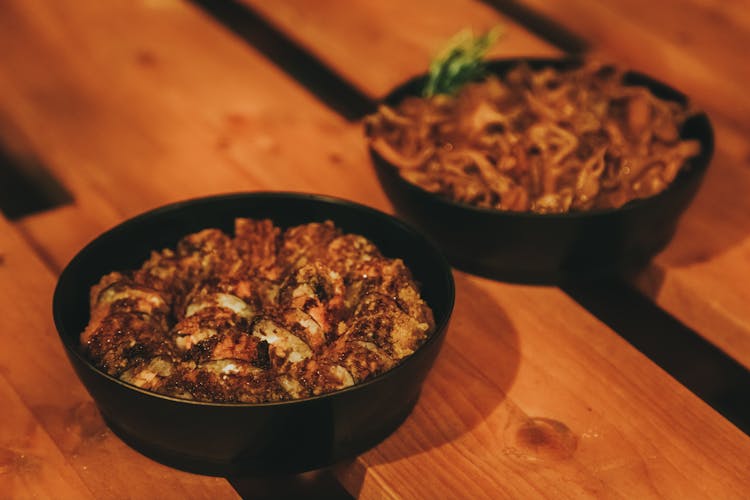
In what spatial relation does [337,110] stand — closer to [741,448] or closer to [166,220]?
[166,220]

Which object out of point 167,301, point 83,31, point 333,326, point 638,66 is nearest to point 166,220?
point 167,301

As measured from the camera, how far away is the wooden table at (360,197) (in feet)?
3.50

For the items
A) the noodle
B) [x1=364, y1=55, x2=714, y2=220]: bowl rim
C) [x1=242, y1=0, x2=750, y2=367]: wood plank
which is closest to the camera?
[x1=364, y1=55, x2=714, y2=220]: bowl rim

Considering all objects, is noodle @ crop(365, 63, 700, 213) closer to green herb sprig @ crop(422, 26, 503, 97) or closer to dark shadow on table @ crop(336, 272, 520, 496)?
green herb sprig @ crop(422, 26, 503, 97)

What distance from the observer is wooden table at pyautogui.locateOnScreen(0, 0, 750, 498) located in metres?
1.07

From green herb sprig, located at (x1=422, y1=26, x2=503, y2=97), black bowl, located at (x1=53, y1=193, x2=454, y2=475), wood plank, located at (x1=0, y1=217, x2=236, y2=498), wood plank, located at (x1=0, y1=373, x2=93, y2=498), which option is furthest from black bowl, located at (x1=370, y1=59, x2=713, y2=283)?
wood plank, located at (x1=0, y1=373, x2=93, y2=498)

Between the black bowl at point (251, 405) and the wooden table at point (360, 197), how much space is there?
5cm

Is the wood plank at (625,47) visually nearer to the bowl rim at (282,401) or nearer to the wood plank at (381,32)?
the wood plank at (381,32)

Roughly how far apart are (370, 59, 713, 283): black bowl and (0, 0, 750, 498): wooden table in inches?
1.7

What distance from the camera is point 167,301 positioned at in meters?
1.12

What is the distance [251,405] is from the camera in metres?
0.90

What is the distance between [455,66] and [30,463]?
3.04 ft

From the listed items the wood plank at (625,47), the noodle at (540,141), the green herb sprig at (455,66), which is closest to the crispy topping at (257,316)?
the noodle at (540,141)

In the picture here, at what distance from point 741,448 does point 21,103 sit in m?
1.46
